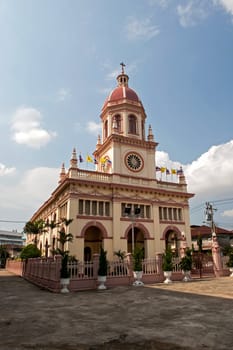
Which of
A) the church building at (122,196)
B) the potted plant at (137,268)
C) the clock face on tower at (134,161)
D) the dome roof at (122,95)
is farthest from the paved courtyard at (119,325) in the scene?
the dome roof at (122,95)

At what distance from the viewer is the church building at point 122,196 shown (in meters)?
25.9

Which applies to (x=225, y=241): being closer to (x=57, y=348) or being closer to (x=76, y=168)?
(x=76, y=168)

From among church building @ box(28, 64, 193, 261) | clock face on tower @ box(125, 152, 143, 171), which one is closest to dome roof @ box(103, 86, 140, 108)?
church building @ box(28, 64, 193, 261)

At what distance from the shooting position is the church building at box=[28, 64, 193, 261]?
25906mm

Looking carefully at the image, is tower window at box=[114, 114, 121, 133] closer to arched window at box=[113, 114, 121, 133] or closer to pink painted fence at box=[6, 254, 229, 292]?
arched window at box=[113, 114, 121, 133]

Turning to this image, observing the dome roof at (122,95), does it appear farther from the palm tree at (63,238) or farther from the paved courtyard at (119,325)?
the paved courtyard at (119,325)

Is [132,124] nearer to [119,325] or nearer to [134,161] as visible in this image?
[134,161]

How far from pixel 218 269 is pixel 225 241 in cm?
2725

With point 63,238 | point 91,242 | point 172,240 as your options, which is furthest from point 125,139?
point 63,238

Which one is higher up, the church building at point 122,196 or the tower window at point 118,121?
the tower window at point 118,121

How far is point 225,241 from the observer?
49625 mm

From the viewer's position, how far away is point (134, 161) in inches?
1207

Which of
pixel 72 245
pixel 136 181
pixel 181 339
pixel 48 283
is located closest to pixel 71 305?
pixel 181 339

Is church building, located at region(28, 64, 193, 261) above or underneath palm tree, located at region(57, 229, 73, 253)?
above
